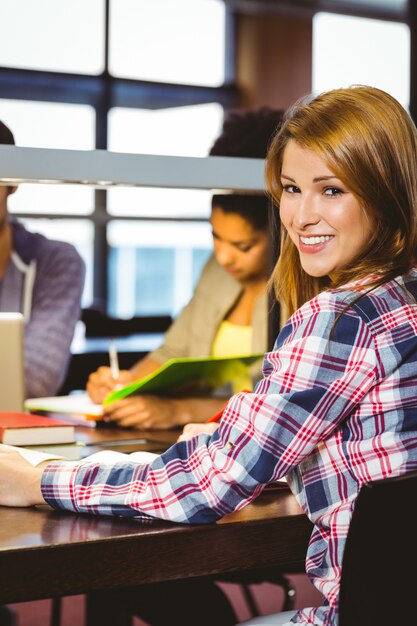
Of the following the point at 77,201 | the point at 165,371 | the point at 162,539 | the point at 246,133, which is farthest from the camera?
the point at 77,201

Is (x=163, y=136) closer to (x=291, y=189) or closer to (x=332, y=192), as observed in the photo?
(x=291, y=189)

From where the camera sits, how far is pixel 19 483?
1.26 metres

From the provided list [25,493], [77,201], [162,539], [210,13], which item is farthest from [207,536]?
[210,13]

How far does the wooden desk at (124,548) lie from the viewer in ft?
3.51

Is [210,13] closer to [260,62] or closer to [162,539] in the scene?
[260,62]

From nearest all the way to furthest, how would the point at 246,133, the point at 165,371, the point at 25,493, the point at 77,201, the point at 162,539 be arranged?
the point at 162,539 → the point at 25,493 → the point at 165,371 → the point at 246,133 → the point at 77,201

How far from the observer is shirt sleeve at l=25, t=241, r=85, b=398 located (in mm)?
2588

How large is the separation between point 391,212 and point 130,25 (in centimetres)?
601

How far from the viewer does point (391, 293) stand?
45.7 inches

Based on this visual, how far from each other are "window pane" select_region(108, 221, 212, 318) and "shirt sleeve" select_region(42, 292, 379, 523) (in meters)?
5.63

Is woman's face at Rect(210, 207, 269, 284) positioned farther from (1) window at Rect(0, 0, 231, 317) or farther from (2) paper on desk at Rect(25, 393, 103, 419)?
(1) window at Rect(0, 0, 231, 317)

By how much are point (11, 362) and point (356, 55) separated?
5.78 meters

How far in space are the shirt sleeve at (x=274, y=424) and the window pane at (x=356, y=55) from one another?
6074 millimetres

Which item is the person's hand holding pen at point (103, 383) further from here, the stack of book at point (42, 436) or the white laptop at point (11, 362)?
the stack of book at point (42, 436)
